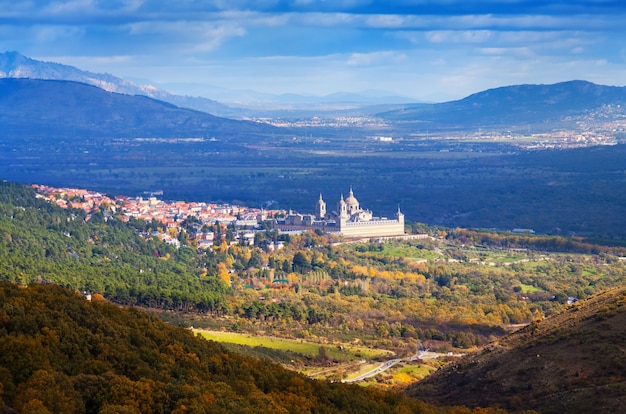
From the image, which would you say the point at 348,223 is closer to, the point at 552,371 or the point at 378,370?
the point at 378,370

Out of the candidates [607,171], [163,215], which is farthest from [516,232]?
[607,171]

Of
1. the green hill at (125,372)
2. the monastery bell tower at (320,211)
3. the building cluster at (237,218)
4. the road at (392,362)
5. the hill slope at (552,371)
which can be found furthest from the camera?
the monastery bell tower at (320,211)

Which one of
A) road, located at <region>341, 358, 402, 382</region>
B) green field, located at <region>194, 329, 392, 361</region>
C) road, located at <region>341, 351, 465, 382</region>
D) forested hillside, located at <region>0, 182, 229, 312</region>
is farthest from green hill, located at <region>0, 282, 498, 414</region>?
forested hillside, located at <region>0, 182, 229, 312</region>

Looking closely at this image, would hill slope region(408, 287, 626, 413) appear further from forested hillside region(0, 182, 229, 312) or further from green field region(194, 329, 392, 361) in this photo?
forested hillside region(0, 182, 229, 312)

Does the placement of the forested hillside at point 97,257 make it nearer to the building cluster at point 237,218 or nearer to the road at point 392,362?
the building cluster at point 237,218

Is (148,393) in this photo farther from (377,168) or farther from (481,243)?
(377,168)

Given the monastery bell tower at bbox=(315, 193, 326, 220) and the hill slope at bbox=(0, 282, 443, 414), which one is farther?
the monastery bell tower at bbox=(315, 193, 326, 220)

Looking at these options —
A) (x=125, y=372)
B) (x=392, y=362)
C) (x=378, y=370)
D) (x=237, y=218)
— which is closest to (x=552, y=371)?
(x=378, y=370)

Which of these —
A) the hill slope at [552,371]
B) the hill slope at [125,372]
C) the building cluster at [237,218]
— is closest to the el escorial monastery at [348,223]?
the building cluster at [237,218]
